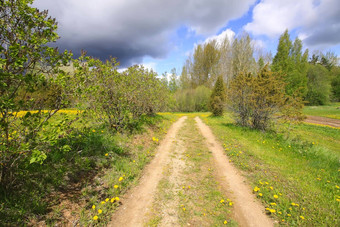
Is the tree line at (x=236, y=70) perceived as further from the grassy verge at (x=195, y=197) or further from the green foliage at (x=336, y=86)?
the grassy verge at (x=195, y=197)

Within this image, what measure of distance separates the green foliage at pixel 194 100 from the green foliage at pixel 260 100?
843 inches

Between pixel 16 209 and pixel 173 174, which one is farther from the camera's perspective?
pixel 173 174

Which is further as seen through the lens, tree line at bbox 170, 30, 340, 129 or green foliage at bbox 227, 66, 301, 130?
tree line at bbox 170, 30, 340, 129

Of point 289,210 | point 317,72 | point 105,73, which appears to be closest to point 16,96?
point 105,73

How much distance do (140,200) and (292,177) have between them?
468 centimetres

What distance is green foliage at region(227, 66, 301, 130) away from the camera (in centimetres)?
990

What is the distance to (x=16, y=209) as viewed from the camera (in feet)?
9.11

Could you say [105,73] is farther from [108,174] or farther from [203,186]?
[203,186]

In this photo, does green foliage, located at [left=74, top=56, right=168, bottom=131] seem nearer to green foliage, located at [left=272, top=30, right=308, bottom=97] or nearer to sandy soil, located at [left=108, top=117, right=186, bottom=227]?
sandy soil, located at [left=108, top=117, right=186, bottom=227]

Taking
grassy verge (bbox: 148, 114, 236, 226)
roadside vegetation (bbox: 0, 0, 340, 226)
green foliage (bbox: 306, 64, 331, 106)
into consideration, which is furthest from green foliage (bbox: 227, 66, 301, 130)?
green foliage (bbox: 306, 64, 331, 106)

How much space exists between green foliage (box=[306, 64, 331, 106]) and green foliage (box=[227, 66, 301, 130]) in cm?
4190

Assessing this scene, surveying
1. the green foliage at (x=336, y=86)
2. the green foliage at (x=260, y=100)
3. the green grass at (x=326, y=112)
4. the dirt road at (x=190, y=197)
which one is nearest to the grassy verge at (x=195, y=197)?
the dirt road at (x=190, y=197)

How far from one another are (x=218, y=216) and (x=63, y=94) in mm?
4107

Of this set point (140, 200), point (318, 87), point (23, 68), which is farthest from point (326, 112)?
point (23, 68)
